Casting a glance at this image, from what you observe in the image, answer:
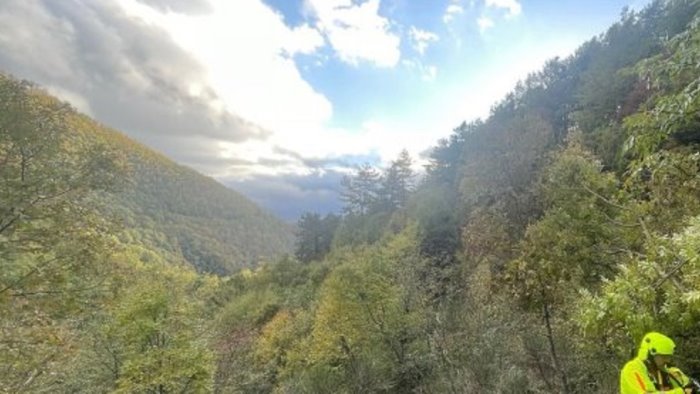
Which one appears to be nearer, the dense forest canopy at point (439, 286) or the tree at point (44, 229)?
the dense forest canopy at point (439, 286)

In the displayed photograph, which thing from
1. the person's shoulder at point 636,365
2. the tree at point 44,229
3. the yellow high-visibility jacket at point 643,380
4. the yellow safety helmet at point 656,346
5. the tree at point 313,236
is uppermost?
the tree at point 313,236

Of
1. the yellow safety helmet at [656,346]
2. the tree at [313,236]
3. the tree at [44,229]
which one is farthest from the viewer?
the tree at [313,236]

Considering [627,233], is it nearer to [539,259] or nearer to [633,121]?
[539,259]

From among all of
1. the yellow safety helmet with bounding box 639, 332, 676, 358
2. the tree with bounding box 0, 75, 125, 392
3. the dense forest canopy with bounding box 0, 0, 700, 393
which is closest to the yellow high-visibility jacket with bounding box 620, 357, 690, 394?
the yellow safety helmet with bounding box 639, 332, 676, 358

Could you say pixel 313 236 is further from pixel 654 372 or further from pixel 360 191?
pixel 654 372

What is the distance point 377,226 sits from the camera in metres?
69.8

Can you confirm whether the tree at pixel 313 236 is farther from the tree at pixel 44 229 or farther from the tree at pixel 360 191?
the tree at pixel 44 229

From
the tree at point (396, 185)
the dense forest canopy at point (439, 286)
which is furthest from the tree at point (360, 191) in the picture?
the dense forest canopy at point (439, 286)

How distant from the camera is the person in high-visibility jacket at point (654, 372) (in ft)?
14.8

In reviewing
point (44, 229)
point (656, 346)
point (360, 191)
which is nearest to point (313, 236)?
point (360, 191)

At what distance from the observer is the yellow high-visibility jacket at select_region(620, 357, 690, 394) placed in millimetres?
4531

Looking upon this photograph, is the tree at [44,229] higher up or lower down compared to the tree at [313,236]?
lower down

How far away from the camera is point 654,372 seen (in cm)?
462

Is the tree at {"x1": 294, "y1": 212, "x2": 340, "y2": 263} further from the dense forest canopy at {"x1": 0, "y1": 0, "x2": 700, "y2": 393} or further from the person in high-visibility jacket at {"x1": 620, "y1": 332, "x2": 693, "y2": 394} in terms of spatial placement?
the person in high-visibility jacket at {"x1": 620, "y1": 332, "x2": 693, "y2": 394}
